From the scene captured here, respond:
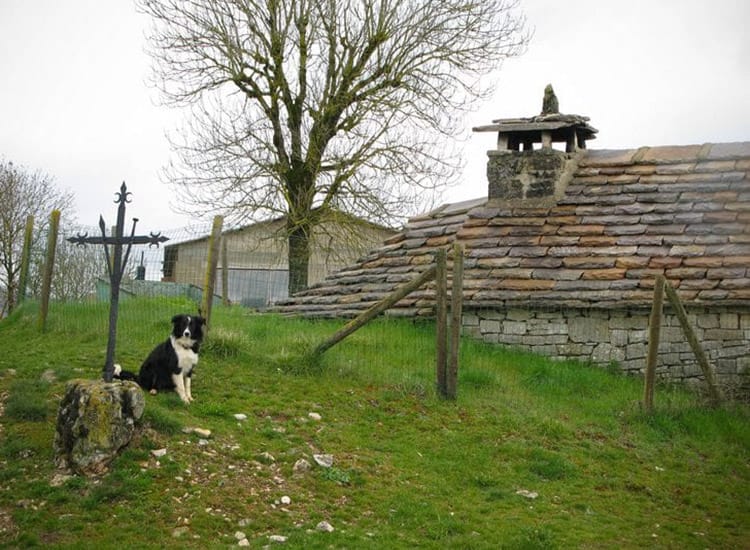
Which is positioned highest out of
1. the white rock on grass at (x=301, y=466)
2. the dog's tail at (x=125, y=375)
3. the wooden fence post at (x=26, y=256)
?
the wooden fence post at (x=26, y=256)

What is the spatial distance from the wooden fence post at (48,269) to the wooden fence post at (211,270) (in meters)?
3.18

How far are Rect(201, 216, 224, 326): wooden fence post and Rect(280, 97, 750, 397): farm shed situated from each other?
333cm

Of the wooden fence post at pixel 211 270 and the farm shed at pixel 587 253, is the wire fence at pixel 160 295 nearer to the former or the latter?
the wooden fence post at pixel 211 270

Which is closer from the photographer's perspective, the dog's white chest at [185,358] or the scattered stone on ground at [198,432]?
the scattered stone on ground at [198,432]

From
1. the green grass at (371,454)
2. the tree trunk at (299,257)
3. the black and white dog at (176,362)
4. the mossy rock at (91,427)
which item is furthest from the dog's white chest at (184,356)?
the tree trunk at (299,257)

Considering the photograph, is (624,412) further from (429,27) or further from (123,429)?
(429,27)

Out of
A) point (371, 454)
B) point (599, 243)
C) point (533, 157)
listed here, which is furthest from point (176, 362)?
point (533, 157)

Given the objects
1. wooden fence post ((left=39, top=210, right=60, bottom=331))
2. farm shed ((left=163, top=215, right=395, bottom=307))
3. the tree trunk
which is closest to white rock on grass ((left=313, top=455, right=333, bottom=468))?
farm shed ((left=163, top=215, right=395, bottom=307))

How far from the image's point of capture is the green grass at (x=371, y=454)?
7.03 metres

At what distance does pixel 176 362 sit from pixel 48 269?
5.63m

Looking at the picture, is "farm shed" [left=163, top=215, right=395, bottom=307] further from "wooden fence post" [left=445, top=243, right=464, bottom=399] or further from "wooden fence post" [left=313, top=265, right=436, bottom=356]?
"wooden fence post" [left=445, top=243, right=464, bottom=399]

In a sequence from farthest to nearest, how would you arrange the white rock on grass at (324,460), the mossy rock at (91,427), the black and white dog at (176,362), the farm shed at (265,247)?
1. the farm shed at (265,247)
2. the black and white dog at (176,362)
3. the white rock on grass at (324,460)
4. the mossy rock at (91,427)

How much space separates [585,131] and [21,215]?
15669 mm

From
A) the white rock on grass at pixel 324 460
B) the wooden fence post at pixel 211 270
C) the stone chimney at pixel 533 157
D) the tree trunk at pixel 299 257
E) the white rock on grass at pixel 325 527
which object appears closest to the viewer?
the white rock on grass at pixel 325 527
